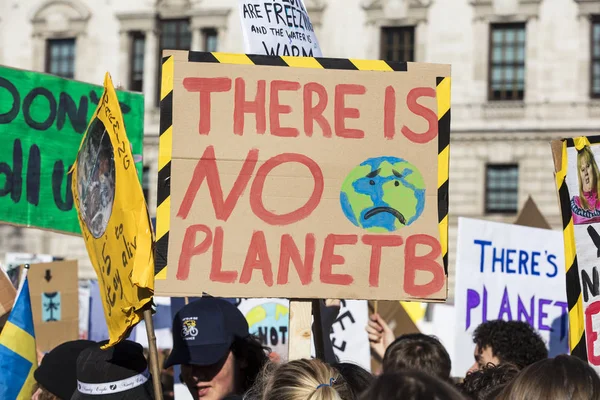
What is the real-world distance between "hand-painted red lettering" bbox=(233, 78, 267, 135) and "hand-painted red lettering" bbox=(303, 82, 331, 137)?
0.46ft

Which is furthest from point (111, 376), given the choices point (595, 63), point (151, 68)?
point (151, 68)

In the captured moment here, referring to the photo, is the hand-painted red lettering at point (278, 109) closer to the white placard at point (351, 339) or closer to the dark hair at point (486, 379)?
the dark hair at point (486, 379)

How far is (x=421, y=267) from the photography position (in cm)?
412

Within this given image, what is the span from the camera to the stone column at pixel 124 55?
31750 millimetres

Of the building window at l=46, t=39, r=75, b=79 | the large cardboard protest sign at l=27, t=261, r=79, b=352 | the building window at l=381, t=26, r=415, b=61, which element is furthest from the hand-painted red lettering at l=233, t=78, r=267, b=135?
the building window at l=46, t=39, r=75, b=79

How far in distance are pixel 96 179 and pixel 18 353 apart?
1030mm

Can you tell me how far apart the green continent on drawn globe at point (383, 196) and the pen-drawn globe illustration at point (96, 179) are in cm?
79

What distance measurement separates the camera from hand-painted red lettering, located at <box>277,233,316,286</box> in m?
4.07

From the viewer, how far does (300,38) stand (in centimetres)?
566

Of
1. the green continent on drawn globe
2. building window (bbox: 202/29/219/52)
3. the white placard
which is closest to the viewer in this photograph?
the green continent on drawn globe

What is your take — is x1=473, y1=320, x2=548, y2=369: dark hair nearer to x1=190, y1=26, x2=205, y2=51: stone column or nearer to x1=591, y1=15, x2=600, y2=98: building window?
x1=591, y1=15, x2=600, y2=98: building window

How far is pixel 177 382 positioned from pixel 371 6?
2460cm

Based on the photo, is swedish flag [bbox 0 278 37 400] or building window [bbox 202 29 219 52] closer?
swedish flag [bbox 0 278 37 400]

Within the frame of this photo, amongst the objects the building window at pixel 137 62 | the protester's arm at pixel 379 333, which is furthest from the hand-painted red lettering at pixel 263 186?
the building window at pixel 137 62
